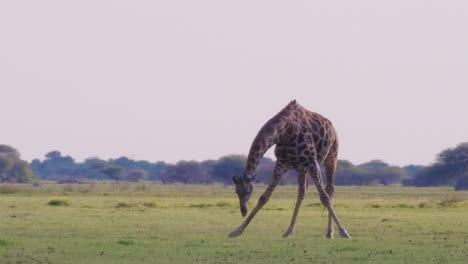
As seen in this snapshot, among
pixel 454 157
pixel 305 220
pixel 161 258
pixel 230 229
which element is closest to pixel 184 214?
pixel 305 220

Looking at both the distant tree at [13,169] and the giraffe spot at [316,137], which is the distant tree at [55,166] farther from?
the giraffe spot at [316,137]

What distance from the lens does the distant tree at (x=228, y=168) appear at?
117125 millimetres

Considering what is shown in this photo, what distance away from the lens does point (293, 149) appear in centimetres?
1980

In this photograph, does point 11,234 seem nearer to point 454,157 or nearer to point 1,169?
point 454,157

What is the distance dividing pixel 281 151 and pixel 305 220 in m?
7.00

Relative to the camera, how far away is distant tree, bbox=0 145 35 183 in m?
107

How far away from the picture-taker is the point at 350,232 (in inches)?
863

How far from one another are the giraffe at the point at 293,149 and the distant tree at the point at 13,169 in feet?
296

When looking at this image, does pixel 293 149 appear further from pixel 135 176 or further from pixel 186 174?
pixel 135 176

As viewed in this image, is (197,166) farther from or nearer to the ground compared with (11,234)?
farther from the ground

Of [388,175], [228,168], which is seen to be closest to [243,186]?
[228,168]

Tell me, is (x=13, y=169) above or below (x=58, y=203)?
above

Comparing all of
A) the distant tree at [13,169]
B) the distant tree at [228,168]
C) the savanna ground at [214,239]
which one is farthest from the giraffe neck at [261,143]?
the distant tree at [228,168]

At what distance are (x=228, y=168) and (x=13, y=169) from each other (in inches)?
1057
